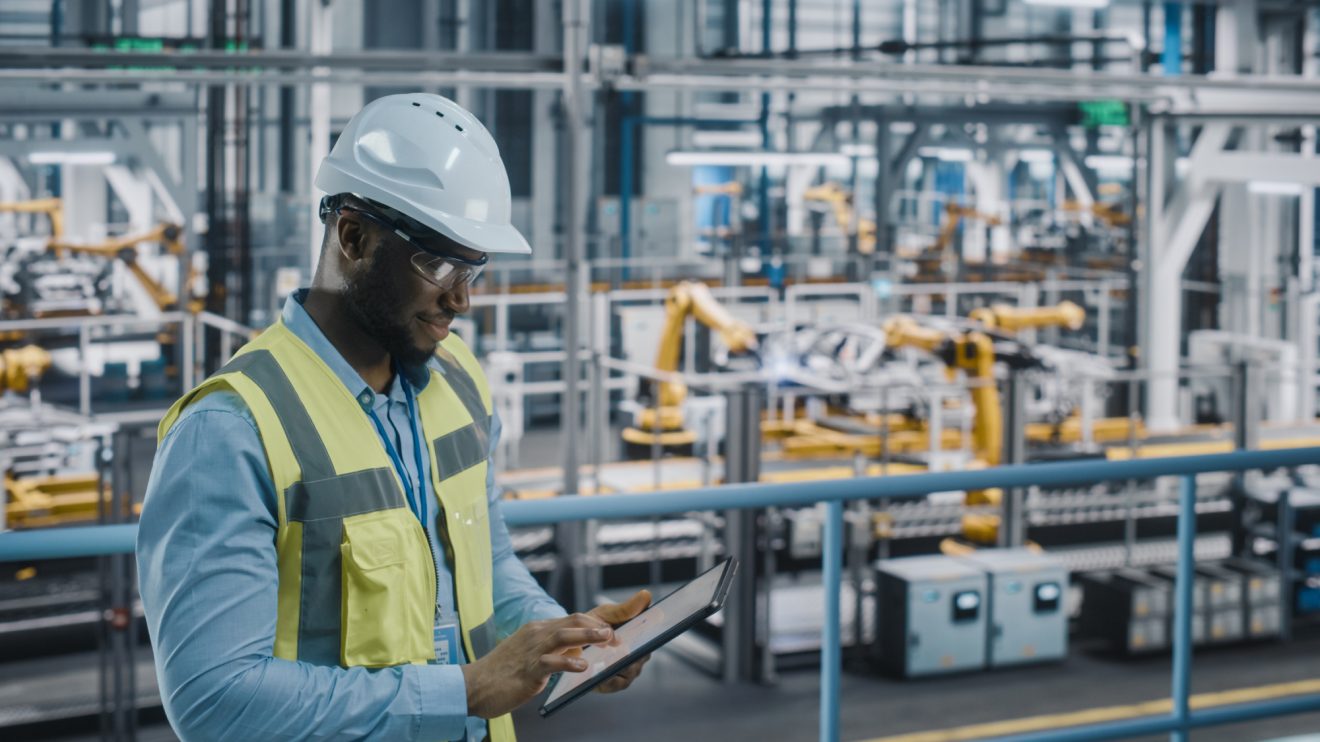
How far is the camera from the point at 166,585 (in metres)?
1.39

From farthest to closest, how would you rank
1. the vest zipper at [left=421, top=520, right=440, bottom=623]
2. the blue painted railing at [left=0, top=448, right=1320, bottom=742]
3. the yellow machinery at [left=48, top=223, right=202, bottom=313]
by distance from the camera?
the yellow machinery at [left=48, top=223, right=202, bottom=313], the blue painted railing at [left=0, top=448, right=1320, bottom=742], the vest zipper at [left=421, top=520, right=440, bottom=623]

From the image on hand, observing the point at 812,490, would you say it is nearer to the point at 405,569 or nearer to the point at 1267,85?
the point at 405,569

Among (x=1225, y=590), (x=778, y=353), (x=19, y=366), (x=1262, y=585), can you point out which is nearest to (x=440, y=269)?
(x=1225, y=590)

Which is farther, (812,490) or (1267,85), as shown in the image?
(1267,85)

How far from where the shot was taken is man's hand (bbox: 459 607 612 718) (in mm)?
1449

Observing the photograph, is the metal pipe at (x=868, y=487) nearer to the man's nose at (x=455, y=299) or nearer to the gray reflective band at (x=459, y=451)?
the gray reflective band at (x=459, y=451)

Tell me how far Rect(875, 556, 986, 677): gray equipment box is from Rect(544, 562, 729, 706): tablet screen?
6.24 m

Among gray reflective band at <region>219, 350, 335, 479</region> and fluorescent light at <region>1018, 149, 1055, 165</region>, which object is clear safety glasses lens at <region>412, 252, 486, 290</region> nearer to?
gray reflective band at <region>219, 350, 335, 479</region>

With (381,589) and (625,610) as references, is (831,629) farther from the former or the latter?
(381,589)

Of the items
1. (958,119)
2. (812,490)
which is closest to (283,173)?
(958,119)

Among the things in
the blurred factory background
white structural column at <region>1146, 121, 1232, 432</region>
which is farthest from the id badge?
white structural column at <region>1146, 121, 1232, 432</region>

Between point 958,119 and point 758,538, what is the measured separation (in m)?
11.4

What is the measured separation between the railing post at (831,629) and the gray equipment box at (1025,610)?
5.55 m

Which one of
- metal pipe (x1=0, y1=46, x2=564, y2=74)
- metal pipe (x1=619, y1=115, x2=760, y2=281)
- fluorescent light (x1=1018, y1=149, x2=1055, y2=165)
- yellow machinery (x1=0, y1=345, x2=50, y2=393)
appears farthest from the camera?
fluorescent light (x1=1018, y1=149, x2=1055, y2=165)
